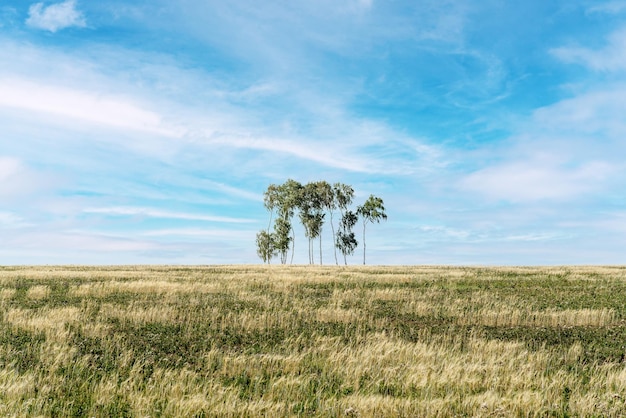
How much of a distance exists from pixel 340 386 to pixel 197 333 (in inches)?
297

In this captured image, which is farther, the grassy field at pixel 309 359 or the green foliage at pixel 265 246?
the green foliage at pixel 265 246

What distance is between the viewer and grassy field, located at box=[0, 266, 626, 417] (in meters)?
9.06

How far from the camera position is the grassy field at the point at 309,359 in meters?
9.06

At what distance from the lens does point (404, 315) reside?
21.2m

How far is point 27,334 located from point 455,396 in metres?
13.9

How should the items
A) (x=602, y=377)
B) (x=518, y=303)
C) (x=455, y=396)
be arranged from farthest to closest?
1. (x=518, y=303)
2. (x=602, y=377)
3. (x=455, y=396)

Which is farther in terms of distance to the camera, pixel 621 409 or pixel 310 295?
pixel 310 295

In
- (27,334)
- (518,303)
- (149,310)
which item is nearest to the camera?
(27,334)

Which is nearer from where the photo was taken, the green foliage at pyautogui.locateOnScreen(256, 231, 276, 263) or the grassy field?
the grassy field

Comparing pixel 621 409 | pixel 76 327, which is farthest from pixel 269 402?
pixel 76 327

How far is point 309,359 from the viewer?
12844 millimetres

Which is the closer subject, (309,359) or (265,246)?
(309,359)

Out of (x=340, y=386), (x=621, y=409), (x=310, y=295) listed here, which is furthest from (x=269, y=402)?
(x=310, y=295)

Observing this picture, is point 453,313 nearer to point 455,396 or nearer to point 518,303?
point 518,303
